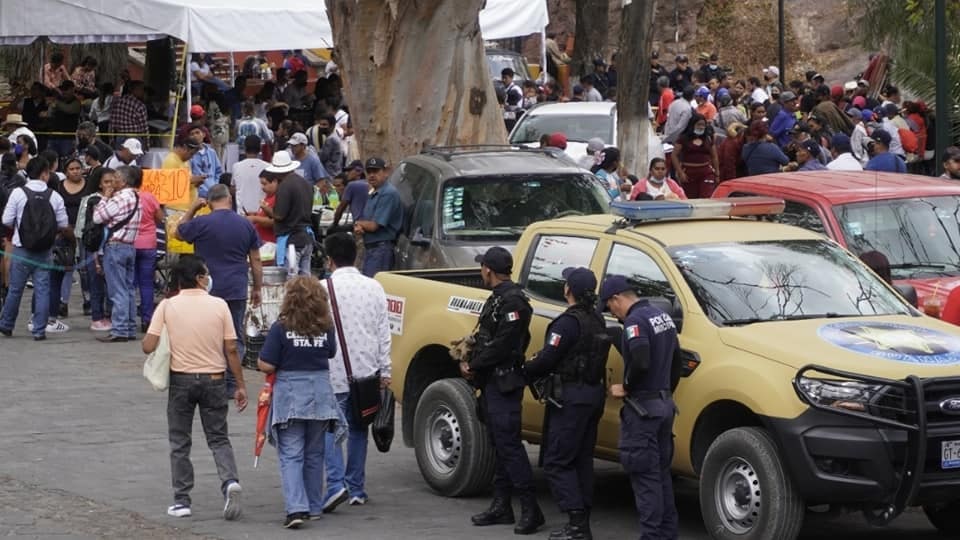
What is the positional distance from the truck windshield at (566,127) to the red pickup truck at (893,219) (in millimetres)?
11529

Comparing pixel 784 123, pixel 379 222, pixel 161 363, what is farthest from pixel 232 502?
pixel 784 123

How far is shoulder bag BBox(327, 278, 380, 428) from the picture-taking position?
401 inches

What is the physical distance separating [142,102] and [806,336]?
1843 centimetres

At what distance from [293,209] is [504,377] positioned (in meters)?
7.21

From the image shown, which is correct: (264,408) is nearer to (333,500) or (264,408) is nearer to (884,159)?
(333,500)

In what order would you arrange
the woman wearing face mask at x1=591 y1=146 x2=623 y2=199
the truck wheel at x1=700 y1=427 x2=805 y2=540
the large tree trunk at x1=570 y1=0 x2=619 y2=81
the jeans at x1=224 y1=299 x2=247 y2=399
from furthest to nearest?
the large tree trunk at x1=570 y1=0 x2=619 y2=81, the woman wearing face mask at x1=591 y1=146 x2=623 y2=199, the jeans at x1=224 y1=299 x2=247 y2=399, the truck wheel at x1=700 y1=427 x2=805 y2=540

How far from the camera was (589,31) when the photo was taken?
41.2 m

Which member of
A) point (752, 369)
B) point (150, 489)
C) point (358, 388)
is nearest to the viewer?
point (752, 369)

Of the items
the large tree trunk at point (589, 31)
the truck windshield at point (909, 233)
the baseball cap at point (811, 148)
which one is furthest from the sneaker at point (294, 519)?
the large tree trunk at point (589, 31)

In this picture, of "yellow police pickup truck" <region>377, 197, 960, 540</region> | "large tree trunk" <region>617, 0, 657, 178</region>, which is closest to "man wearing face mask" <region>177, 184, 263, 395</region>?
"yellow police pickup truck" <region>377, 197, 960, 540</region>

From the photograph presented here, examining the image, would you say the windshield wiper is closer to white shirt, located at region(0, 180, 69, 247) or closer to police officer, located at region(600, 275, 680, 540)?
police officer, located at region(600, 275, 680, 540)

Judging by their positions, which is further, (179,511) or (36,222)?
(36,222)

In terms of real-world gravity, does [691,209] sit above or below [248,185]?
below

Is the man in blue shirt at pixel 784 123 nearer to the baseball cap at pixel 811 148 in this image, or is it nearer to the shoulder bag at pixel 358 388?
the baseball cap at pixel 811 148
